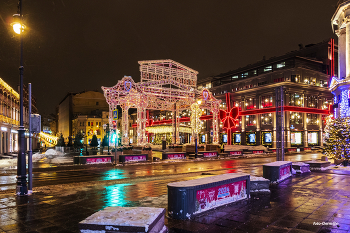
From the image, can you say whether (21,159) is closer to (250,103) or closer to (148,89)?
(148,89)

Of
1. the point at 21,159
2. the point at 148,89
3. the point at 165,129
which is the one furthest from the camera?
the point at 165,129

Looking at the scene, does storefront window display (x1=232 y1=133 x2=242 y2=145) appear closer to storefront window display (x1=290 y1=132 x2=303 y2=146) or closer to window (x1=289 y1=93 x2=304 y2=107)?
storefront window display (x1=290 y1=132 x2=303 y2=146)

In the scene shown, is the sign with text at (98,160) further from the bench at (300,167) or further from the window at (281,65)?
the window at (281,65)

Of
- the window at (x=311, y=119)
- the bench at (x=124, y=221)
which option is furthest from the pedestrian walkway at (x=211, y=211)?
the window at (x=311, y=119)

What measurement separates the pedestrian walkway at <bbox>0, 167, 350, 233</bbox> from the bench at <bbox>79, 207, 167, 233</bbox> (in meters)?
1.06

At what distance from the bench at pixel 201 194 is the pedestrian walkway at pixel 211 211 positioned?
0.22 meters

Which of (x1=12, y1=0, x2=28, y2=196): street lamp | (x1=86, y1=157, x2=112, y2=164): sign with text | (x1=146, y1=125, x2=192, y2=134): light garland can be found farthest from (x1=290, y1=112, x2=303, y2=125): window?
(x1=12, y1=0, x2=28, y2=196): street lamp

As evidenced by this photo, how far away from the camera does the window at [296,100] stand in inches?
2124

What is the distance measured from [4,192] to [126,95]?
2157 cm

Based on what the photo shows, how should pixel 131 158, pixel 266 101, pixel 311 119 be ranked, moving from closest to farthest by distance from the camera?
pixel 131 158
pixel 266 101
pixel 311 119

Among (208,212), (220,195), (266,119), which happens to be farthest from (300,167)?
(266,119)

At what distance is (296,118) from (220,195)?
5243 cm

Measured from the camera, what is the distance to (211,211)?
739 cm

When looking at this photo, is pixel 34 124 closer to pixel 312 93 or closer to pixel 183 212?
pixel 183 212
